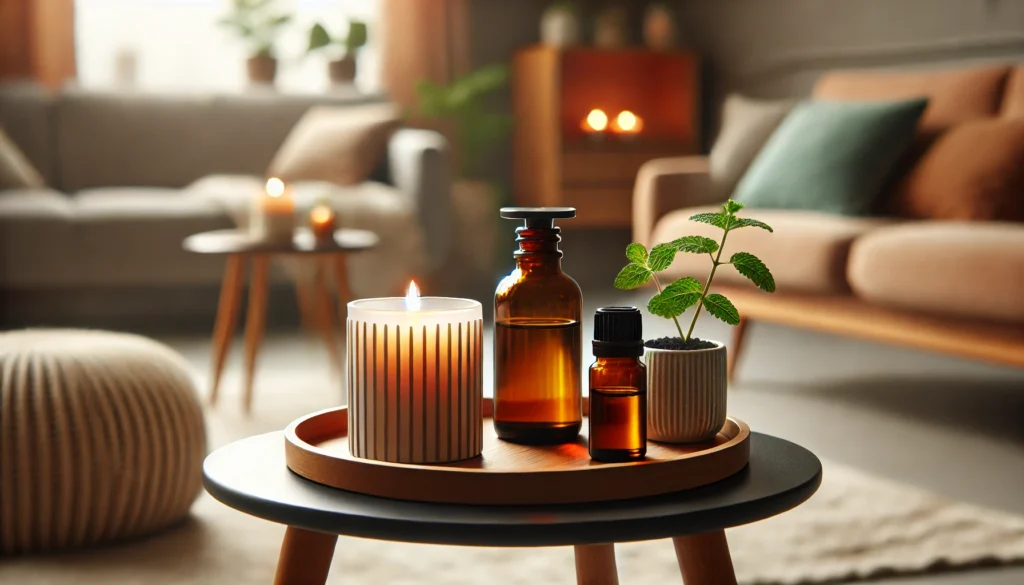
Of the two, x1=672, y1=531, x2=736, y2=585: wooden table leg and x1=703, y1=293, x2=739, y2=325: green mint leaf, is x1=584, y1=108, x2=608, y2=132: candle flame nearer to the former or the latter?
x1=703, y1=293, x2=739, y2=325: green mint leaf

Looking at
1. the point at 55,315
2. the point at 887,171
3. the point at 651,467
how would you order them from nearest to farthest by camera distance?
the point at 651,467
the point at 887,171
the point at 55,315

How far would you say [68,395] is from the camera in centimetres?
159

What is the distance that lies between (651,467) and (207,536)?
1.11 meters

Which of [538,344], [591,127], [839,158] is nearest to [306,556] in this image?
[538,344]

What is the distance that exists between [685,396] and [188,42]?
4.60m

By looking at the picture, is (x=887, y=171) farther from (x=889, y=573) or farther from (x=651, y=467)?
(x=651, y=467)

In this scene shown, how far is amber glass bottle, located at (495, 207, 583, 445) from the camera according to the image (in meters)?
0.93

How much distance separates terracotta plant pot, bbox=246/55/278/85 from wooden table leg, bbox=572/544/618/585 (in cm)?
396

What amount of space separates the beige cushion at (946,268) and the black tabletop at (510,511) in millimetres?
1433

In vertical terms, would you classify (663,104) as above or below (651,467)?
above

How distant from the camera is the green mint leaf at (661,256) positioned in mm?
951

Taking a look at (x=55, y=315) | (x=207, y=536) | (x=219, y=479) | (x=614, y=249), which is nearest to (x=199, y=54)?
(x=55, y=315)

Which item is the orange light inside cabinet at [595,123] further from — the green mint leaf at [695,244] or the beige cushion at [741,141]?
the green mint leaf at [695,244]

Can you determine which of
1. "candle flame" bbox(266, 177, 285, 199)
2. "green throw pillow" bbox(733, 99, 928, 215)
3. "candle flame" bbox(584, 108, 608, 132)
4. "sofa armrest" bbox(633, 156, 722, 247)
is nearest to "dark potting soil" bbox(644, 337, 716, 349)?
"candle flame" bbox(266, 177, 285, 199)
